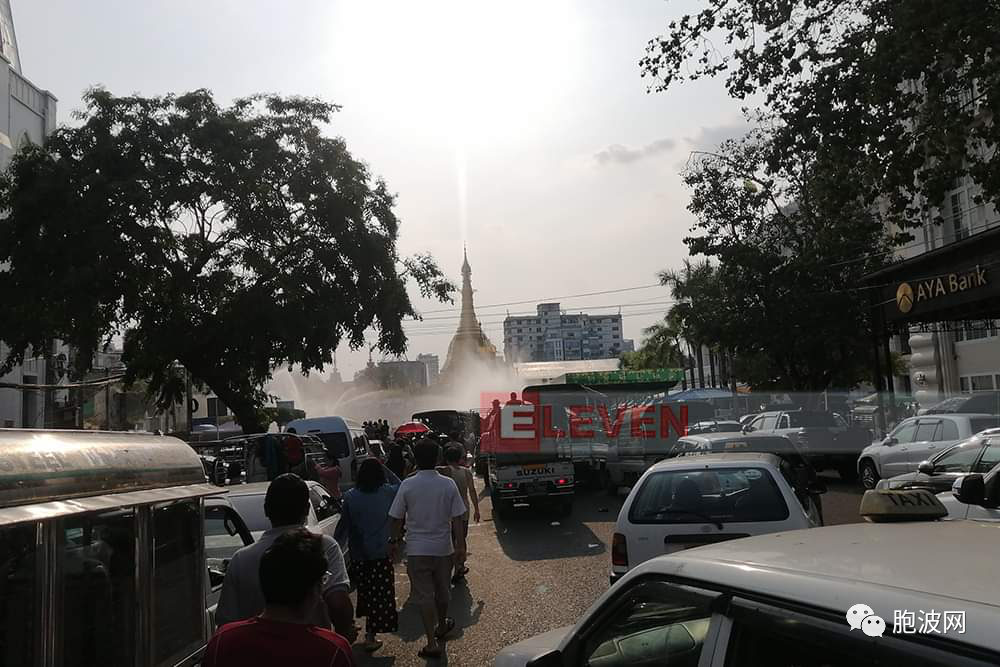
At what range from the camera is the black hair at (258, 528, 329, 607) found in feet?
9.16

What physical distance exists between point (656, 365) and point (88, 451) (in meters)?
72.8

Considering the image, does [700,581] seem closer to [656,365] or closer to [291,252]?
[291,252]

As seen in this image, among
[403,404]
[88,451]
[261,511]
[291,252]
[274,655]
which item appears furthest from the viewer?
[403,404]

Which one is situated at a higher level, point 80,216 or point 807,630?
point 80,216

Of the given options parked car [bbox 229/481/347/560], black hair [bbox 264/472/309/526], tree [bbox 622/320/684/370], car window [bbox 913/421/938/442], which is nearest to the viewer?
black hair [bbox 264/472/309/526]

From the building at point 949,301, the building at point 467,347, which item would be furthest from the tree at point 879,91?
the building at point 467,347

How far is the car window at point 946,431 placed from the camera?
1480cm

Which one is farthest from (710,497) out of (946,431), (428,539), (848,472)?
(848,472)

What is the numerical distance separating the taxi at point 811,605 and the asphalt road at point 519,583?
3994mm

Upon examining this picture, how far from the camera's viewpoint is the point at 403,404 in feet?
239

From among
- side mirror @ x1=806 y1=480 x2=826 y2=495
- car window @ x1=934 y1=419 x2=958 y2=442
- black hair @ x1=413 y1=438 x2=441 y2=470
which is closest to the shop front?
car window @ x1=934 y1=419 x2=958 y2=442

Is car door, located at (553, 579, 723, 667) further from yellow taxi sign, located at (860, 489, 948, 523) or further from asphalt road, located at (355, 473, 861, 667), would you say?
asphalt road, located at (355, 473, 861, 667)

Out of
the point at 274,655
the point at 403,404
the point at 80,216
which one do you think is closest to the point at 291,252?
the point at 80,216

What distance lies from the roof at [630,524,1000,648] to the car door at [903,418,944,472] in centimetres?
1407
